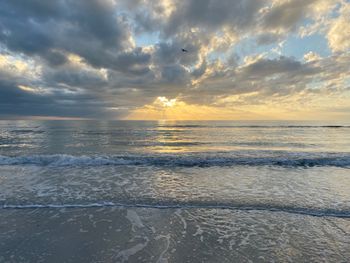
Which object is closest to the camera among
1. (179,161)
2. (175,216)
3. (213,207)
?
(175,216)

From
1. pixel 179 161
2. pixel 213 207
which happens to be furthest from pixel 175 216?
pixel 179 161

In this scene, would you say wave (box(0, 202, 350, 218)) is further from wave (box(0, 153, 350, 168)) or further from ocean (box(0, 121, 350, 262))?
wave (box(0, 153, 350, 168))

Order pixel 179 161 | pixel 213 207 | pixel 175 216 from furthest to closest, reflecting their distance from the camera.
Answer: pixel 179 161 < pixel 213 207 < pixel 175 216

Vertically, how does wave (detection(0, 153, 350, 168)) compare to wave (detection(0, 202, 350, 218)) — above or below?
below

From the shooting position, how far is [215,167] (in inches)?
669

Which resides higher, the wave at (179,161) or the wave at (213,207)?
the wave at (213,207)

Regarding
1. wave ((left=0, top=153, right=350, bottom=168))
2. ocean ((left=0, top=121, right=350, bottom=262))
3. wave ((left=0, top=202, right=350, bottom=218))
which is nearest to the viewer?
ocean ((left=0, top=121, right=350, bottom=262))

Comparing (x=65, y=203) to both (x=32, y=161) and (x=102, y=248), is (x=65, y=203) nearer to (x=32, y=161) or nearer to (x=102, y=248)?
(x=102, y=248)

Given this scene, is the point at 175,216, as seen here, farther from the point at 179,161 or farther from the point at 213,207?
the point at 179,161

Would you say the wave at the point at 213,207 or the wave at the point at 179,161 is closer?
the wave at the point at 213,207

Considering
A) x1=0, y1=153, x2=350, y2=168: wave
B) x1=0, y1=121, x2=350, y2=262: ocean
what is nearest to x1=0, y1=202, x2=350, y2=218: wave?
x1=0, y1=121, x2=350, y2=262: ocean

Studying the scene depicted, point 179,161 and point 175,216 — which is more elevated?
point 175,216

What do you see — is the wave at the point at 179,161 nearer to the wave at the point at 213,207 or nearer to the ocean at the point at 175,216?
the ocean at the point at 175,216

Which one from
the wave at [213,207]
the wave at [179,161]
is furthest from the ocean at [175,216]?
the wave at [179,161]
